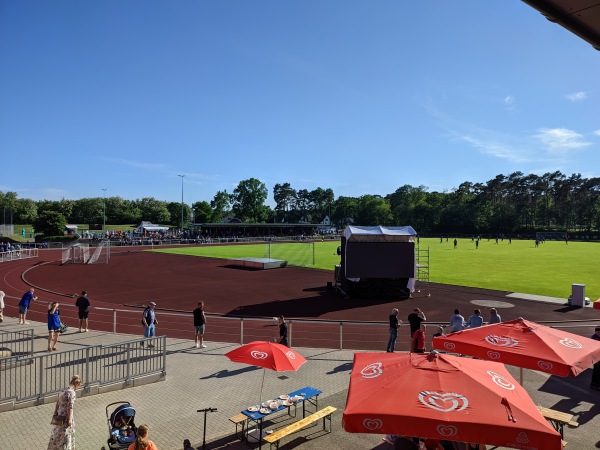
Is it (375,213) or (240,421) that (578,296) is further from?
(375,213)

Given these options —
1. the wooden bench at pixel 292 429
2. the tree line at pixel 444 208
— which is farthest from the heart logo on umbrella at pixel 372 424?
the tree line at pixel 444 208

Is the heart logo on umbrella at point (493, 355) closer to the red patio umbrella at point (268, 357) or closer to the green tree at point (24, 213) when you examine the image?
the red patio umbrella at point (268, 357)

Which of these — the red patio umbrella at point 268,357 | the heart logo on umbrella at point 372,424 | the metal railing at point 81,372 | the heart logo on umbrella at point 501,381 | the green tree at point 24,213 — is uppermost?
the green tree at point 24,213

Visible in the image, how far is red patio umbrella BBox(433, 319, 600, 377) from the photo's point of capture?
7.53m

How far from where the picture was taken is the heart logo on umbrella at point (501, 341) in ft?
27.4

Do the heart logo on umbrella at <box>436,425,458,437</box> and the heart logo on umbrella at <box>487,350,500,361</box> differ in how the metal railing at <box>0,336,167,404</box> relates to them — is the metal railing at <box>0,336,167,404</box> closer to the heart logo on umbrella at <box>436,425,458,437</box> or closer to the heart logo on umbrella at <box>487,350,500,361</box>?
the heart logo on umbrella at <box>436,425,458,437</box>

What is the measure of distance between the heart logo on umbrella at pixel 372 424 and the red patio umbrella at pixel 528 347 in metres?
4.19

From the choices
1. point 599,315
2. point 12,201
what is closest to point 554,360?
point 599,315

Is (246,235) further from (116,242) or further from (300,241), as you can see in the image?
(116,242)

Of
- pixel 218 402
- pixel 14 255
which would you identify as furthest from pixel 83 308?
pixel 14 255

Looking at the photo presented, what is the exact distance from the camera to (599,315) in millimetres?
21203

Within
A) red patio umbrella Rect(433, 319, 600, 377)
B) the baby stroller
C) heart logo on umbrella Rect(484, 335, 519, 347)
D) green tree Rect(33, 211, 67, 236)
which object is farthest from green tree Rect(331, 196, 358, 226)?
the baby stroller

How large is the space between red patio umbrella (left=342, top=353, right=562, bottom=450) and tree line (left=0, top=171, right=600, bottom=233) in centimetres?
12423

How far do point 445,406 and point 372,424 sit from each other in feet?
3.13
